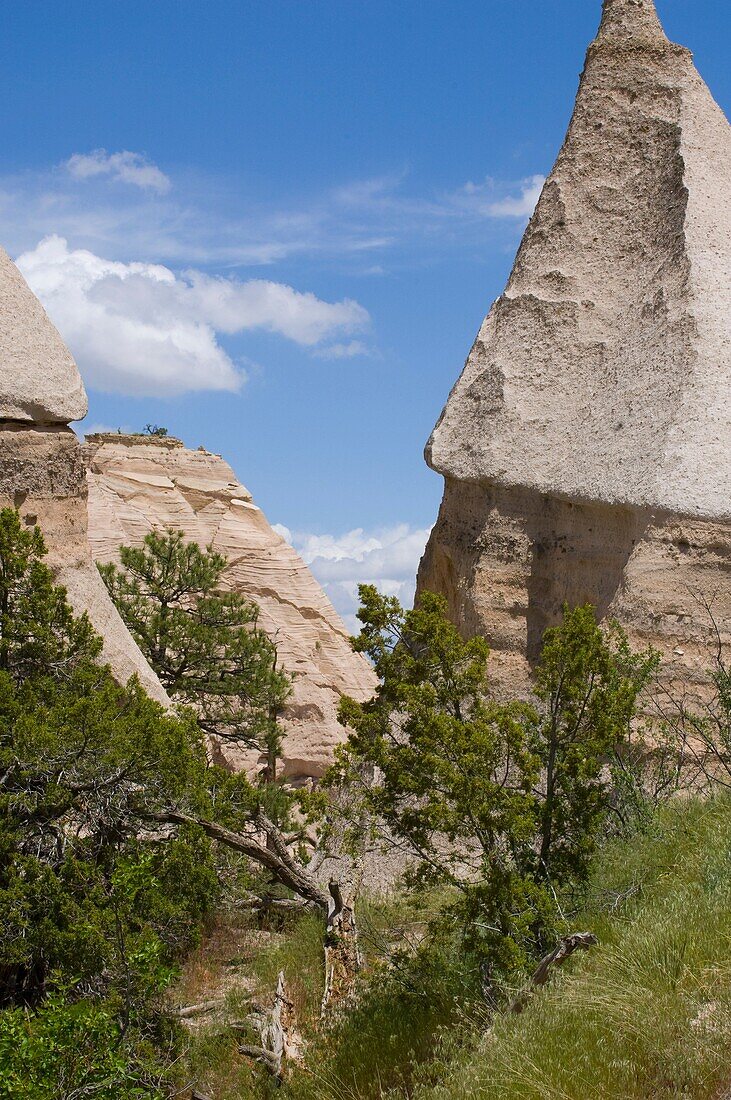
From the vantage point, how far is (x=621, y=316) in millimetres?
14836

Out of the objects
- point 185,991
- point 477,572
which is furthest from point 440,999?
point 477,572

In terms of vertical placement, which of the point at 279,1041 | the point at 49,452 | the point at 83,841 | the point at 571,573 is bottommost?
the point at 279,1041

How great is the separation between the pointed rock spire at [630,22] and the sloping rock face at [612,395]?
0.07ft

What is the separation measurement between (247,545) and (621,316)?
1195 centimetres

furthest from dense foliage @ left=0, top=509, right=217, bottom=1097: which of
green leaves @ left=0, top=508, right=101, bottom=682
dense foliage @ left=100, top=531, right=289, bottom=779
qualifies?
dense foliage @ left=100, top=531, right=289, bottom=779

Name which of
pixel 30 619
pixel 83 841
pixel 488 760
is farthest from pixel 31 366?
pixel 488 760

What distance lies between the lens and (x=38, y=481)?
12.4 m

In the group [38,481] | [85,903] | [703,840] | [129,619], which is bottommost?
[85,903]

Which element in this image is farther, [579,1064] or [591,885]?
[591,885]

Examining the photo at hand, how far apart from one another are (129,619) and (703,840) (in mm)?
9340

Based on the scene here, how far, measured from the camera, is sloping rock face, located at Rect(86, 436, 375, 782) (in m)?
23.1

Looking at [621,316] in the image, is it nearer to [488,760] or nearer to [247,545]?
[488,760]

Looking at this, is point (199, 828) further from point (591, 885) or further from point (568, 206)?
point (568, 206)

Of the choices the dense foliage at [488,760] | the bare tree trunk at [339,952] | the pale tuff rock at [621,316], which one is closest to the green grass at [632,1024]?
the dense foliage at [488,760]
